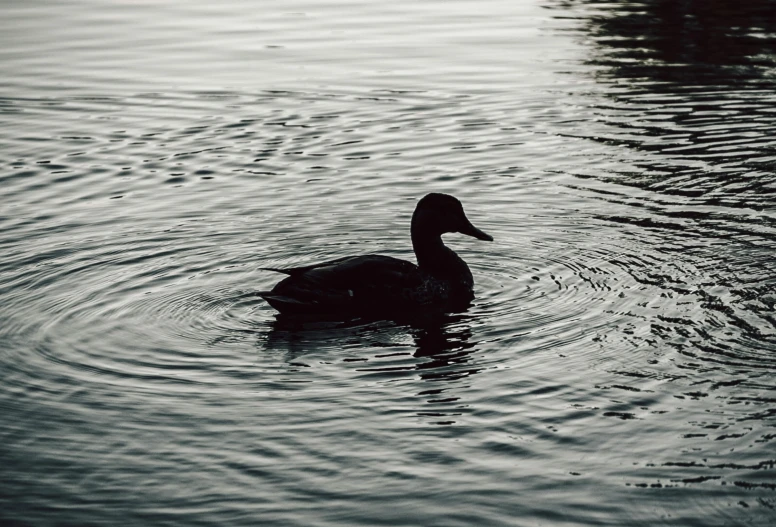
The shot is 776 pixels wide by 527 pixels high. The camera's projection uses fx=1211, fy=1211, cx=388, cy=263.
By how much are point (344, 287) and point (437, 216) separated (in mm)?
1407

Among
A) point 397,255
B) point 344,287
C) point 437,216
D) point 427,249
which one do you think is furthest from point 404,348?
point 397,255

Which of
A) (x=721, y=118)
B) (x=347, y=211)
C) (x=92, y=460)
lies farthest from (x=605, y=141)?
(x=92, y=460)

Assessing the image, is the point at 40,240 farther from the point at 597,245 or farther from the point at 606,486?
the point at 606,486

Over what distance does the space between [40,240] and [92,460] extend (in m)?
5.35

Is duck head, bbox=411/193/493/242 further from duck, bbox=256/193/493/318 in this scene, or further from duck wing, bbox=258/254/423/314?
duck wing, bbox=258/254/423/314

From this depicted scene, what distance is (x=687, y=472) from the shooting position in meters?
7.12

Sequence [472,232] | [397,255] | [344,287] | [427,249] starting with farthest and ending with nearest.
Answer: [397,255], [472,232], [427,249], [344,287]

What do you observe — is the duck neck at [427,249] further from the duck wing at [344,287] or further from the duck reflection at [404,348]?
the duck reflection at [404,348]

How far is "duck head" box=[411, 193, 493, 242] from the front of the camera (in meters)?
11.2

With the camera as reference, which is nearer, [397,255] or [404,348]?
[404,348]

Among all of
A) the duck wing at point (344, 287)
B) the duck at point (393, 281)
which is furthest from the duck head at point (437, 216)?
the duck wing at point (344, 287)

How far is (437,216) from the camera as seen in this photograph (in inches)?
443

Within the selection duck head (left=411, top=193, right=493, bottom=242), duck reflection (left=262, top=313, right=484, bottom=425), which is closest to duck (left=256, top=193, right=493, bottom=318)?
duck head (left=411, top=193, right=493, bottom=242)

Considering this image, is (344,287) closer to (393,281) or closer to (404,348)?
(393,281)
